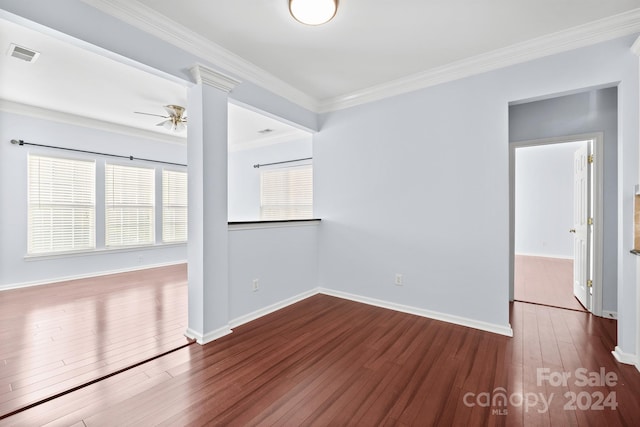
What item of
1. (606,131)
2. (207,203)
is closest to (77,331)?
(207,203)

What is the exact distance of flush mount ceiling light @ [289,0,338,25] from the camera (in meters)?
2.02

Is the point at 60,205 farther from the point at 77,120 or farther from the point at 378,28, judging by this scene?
the point at 378,28

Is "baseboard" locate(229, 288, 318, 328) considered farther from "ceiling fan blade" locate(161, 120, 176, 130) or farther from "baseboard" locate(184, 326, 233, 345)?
"ceiling fan blade" locate(161, 120, 176, 130)

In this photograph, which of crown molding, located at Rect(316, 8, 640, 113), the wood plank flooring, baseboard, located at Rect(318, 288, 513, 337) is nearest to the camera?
the wood plank flooring

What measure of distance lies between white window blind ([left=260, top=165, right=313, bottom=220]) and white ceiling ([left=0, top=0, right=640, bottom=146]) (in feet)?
6.50

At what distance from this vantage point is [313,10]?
2.08 meters

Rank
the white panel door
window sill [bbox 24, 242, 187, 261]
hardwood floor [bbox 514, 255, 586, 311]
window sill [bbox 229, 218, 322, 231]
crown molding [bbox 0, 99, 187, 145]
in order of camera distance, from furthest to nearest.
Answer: window sill [bbox 24, 242, 187, 261] → crown molding [bbox 0, 99, 187, 145] → hardwood floor [bbox 514, 255, 586, 311] → the white panel door → window sill [bbox 229, 218, 322, 231]

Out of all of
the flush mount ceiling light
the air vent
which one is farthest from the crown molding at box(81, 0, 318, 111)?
the air vent

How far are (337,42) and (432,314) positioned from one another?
3.00 metres

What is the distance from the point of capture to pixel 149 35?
7.38ft

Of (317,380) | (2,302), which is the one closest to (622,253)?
(317,380)

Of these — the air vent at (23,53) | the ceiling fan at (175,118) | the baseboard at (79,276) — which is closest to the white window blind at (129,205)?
the baseboard at (79,276)

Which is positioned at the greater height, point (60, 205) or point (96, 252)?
point (60, 205)

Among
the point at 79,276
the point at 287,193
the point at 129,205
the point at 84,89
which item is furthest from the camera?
the point at 287,193
